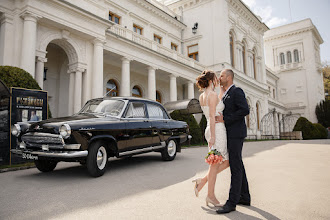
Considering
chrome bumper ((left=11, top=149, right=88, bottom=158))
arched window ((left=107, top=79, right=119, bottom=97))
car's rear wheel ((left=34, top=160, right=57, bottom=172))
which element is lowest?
car's rear wheel ((left=34, top=160, right=57, bottom=172))

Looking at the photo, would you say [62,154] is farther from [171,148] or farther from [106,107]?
[171,148]

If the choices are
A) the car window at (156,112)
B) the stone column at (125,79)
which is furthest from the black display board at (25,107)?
the stone column at (125,79)

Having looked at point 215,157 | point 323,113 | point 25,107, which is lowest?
point 215,157

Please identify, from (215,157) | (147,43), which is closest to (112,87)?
(147,43)

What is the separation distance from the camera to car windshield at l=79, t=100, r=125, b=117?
601 cm

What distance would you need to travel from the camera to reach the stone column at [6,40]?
10.9 meters

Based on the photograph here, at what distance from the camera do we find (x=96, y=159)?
201 inches

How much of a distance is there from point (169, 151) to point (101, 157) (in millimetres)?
2929

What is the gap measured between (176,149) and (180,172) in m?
2.28

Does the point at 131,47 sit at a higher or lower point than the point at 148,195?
higher

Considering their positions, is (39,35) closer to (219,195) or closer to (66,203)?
(66,203)

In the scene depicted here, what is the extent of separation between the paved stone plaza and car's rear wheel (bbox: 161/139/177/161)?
162 cm

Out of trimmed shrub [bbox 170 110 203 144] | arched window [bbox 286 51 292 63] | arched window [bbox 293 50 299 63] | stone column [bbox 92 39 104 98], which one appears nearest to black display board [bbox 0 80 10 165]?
stone column [bbox 92 39 104 98]

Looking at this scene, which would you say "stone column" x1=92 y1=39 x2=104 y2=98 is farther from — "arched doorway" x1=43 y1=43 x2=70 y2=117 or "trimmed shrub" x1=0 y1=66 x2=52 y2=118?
"trimmed shrub" x1=0 y1=66 x2=52 y2=118
